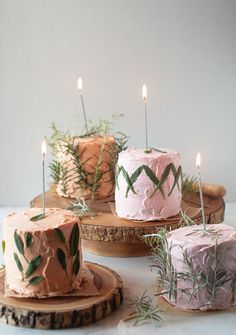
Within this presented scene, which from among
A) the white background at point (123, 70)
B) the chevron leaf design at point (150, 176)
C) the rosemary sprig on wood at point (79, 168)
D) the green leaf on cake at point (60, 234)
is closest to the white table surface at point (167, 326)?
the green leaf on cake at point (60, 234)

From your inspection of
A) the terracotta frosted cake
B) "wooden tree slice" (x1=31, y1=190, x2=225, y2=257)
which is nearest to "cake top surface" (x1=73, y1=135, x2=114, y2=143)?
the terracotta frosted cake

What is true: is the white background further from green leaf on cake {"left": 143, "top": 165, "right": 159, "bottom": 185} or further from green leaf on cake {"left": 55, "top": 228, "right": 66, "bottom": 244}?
green leaf on cake {"left": 55, "top": 228, "right": 66, "bottom": 244}

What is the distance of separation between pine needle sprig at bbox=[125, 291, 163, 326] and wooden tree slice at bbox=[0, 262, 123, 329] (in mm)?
27

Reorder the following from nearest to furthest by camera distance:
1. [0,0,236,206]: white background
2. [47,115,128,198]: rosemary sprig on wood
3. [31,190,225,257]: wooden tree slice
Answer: [31,190,225,257]: wooden tree slice, [47,115,128,198]: rosemary sprig on wood, [0,0,236,206]: white background

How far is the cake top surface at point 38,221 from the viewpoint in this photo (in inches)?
30.9

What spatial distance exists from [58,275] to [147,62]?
66cm

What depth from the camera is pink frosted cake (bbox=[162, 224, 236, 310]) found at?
2.51 feet

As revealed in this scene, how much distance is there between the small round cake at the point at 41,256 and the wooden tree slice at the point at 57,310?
0.02 meters

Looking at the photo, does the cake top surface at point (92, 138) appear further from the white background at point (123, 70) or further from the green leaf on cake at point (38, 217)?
the green leaf on cake at point (38, 217)

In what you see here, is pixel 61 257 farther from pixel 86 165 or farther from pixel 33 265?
pixel 86 165

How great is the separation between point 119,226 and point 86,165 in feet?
0.65

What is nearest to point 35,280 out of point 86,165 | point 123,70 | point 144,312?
point 144,312

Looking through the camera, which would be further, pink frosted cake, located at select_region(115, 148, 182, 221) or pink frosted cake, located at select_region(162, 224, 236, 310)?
pink frosted cake, located at select_region(115, 148, 182, 221)

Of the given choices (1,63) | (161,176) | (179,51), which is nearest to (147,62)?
(179,51)
